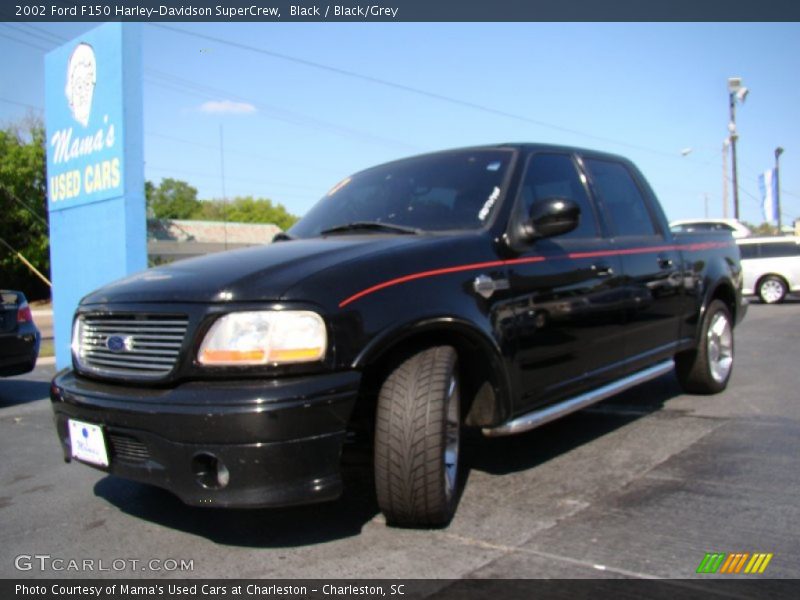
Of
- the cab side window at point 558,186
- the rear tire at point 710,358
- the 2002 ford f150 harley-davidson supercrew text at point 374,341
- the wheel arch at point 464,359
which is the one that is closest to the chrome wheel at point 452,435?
the 2002 ford f150 harley-davidson supercrew text at point 374,341

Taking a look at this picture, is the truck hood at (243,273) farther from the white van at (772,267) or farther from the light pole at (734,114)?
the light pole at (734,114)

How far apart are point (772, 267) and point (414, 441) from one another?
17.1 m

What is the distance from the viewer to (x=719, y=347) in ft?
19.4

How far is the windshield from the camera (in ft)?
12.4

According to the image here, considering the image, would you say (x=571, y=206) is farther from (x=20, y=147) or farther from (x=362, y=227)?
(x=20, y=147)

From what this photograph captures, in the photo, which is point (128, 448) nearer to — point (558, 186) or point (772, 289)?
point (558, 186)

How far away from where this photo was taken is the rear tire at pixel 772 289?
57.0ft

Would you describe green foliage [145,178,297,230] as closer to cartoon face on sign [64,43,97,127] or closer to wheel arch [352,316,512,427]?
cartoon face on sign [64,43,97,127]

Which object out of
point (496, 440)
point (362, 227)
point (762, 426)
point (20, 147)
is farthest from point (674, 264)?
point (20, 147)

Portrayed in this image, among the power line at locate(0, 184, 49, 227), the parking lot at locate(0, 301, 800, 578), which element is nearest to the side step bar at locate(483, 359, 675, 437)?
the parking lot at locate(0, 301, 800, 578)

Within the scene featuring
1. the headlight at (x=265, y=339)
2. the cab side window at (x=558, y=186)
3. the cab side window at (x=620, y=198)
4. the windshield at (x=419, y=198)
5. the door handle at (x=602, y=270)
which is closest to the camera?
the headlight at (x=265, y=339)

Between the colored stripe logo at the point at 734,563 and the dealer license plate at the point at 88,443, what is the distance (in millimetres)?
2351

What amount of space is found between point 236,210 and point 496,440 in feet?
271

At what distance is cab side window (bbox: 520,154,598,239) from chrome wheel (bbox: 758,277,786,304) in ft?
49.5
